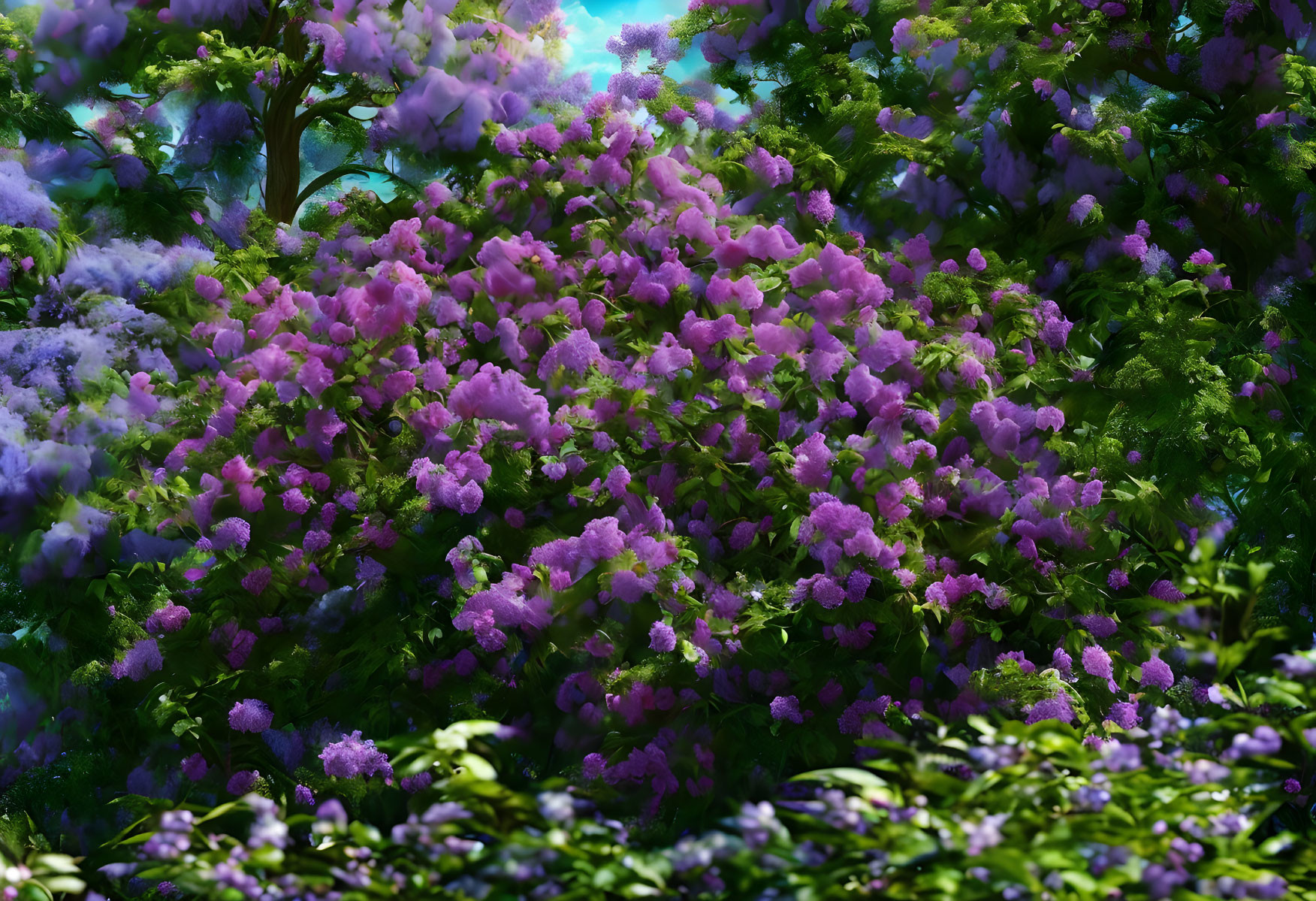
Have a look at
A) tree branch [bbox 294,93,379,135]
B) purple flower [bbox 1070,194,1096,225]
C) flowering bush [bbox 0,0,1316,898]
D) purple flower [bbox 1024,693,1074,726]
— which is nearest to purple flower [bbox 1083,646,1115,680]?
flowering bush [bbox 0,0,1316,898]

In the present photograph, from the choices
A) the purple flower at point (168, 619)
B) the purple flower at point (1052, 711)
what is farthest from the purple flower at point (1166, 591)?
the purple flower at point (168, 619)

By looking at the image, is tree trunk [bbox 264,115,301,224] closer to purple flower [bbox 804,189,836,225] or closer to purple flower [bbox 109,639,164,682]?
purple flower [bbox 109,639,164,682]

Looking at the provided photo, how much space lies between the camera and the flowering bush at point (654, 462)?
3.95m

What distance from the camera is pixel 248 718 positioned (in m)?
4.02

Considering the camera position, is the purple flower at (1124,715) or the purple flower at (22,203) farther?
the purple flower at (22,203)

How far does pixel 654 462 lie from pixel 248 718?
167 centimetres

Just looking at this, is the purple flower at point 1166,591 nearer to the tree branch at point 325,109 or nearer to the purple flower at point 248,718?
the purple flower at point 248,718

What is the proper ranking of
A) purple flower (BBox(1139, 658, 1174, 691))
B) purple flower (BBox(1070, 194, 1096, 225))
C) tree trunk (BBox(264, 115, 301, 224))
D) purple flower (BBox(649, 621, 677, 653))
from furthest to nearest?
tree trunk (BBox(264, 115, 301, 224)) < purple flower (BBox(1070, 194, 1096, 225)) < purple flower (BBox(1139, 658, 1174, 691)) < purple flower (BBox(649, 621, 677, 653))

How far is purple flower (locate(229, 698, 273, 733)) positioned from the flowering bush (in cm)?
2

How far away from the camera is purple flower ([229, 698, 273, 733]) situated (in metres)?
4.01

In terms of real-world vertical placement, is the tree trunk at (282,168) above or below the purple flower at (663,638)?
above

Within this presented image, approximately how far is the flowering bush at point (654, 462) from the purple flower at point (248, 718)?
2 cm

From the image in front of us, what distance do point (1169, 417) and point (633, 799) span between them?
2554mm

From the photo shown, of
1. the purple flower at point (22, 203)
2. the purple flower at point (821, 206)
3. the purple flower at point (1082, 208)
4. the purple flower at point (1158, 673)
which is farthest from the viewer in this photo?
the purple flower at point (22, 203)
